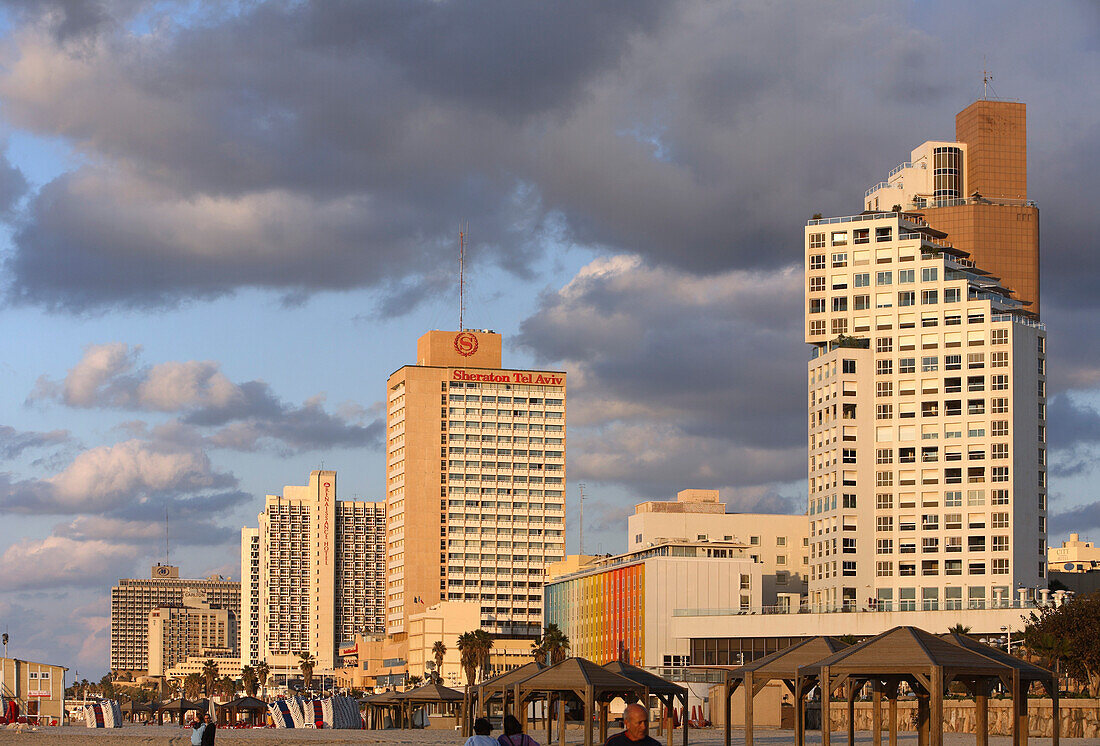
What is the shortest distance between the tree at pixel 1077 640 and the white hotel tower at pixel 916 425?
53025mm

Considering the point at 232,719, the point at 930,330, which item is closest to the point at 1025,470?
the point at 930,330

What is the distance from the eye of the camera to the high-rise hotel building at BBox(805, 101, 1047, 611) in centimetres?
14125

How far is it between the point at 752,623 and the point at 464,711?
7095 cm

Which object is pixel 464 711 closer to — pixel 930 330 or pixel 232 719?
pixel 232 719

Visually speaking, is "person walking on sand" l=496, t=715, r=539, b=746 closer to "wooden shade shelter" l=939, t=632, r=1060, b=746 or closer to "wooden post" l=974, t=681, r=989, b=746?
"wooden shade shelter" l=939, t=632, r=1060, b=746

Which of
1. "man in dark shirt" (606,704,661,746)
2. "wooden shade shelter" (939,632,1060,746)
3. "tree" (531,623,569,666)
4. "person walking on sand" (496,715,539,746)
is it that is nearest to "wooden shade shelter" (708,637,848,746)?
"wooden shade shelter" (939,632,1060,746)

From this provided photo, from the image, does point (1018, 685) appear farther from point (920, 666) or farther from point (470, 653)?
point (470, 653)

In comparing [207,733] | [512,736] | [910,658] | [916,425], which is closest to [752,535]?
[916,425]

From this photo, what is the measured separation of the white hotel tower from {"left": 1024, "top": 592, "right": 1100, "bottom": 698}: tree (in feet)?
174

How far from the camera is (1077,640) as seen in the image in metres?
82.6

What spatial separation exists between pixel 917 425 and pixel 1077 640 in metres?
65.0

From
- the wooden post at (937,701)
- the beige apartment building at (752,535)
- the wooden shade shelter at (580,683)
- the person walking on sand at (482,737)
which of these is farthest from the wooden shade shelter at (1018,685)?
the beige apartment building at (752,535)

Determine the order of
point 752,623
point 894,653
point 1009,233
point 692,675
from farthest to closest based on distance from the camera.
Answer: point 1009,233 → point 752,623 → point 692,675 → point 894,653

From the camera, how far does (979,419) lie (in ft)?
471
